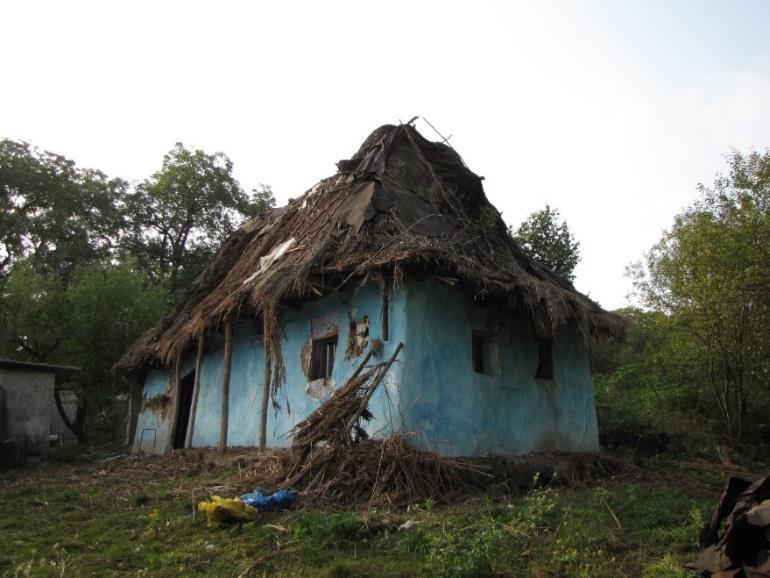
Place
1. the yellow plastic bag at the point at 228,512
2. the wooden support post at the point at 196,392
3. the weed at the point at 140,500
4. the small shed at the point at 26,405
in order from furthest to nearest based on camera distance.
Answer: the small shed at the point at 26,405 < the wooden support post at the point at 196,392 < the weed at the point at 140,500 < the yellow plastic bag at the point at 228,512

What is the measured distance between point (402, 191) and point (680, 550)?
260 inches

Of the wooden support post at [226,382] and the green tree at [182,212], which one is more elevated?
the green tree at [182,212]

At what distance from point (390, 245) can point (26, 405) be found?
939cm

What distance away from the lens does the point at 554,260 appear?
54.4 feet

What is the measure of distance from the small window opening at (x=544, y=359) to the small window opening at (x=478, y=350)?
129cm

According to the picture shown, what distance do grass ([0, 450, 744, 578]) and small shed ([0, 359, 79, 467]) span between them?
6534 mm

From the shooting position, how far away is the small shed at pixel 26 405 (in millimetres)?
12406

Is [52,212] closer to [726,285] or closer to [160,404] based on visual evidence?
[160,404]

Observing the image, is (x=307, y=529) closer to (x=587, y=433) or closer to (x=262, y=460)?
(x=262, y=460)

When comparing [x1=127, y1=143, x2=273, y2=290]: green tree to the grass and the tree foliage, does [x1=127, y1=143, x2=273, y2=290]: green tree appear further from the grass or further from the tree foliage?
the grass

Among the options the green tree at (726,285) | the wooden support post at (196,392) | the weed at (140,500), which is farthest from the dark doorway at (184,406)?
the green tree at (726,285)

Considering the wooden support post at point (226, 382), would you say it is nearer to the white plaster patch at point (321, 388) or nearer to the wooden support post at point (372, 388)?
the white plaster patch at point (321, 388)

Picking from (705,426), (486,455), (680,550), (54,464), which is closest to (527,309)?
(486,455)

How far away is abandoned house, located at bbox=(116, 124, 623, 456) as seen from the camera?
798cm
